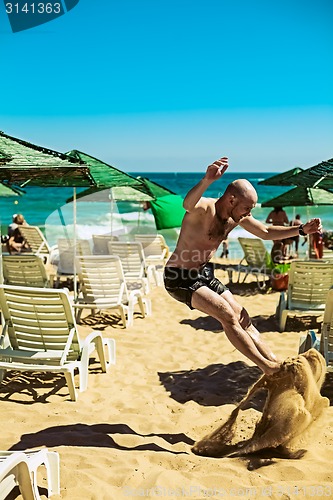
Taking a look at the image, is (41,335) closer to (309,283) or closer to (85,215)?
(309,283)

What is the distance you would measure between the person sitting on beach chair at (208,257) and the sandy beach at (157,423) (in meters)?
0.71

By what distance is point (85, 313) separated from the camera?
8078 millimetres

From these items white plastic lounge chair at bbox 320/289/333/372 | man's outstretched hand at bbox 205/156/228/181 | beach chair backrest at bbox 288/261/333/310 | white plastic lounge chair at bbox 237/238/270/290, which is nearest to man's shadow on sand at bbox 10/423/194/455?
white plastic lounge chair at bbox 320/289/333/372

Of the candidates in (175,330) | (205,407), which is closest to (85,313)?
(175,330)

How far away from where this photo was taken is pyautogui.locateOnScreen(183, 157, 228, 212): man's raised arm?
11.0 feet

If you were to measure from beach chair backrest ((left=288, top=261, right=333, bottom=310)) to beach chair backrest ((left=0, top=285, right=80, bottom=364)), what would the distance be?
3391mm

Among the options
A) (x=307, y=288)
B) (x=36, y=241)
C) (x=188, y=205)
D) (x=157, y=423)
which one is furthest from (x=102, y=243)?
(x=188, y=205)

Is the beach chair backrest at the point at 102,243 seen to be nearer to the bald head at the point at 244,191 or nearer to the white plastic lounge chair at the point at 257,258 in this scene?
the white plastic lounge chair at the point at 257,258

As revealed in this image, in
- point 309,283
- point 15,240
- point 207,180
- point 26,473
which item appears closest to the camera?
point 26,473

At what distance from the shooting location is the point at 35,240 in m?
12.9

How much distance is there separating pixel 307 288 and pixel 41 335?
375 centimetres

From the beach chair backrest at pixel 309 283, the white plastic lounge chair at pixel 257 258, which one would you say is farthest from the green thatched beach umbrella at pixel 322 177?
the white plastic lounge chair at pixel 257 258

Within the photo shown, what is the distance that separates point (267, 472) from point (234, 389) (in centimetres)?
173

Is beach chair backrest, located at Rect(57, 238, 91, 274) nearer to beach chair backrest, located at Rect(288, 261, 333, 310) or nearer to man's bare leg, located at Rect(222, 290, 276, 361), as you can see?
beach chair backrest, located at Rect(288, 261, 333, 310)
